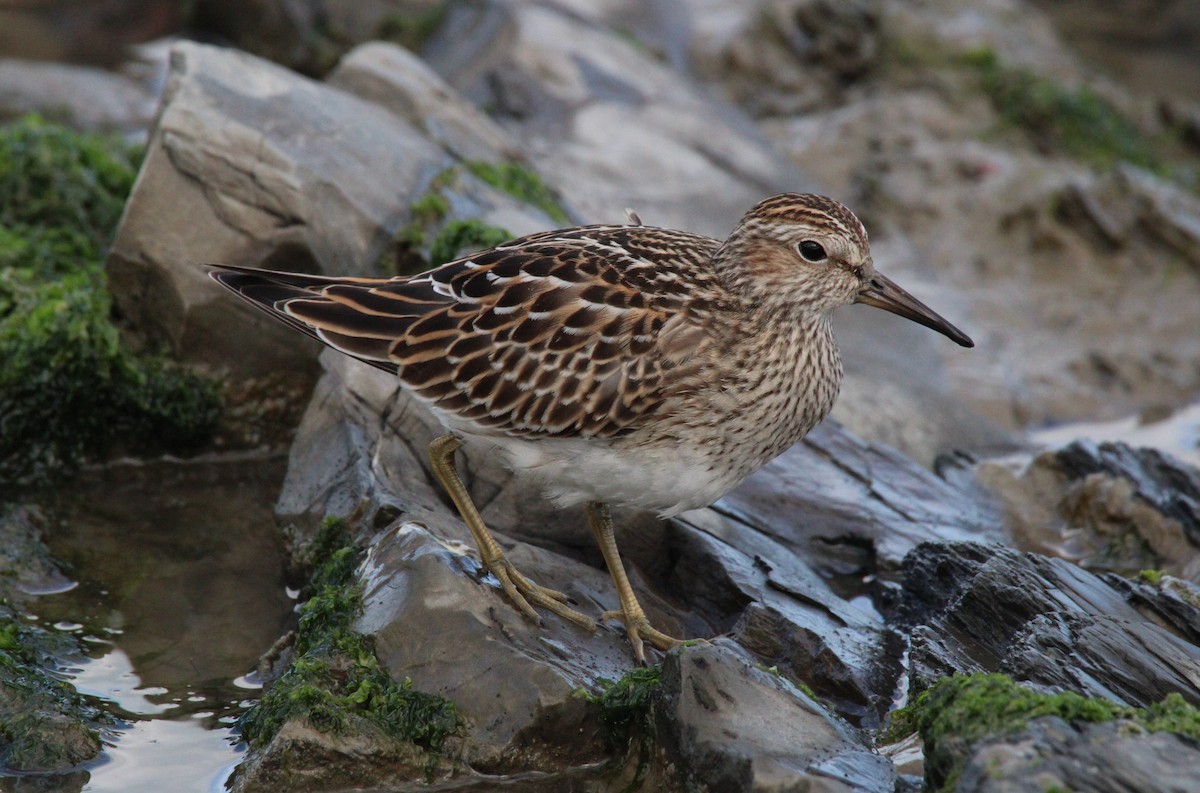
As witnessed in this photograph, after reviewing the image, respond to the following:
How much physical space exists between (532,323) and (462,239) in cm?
223

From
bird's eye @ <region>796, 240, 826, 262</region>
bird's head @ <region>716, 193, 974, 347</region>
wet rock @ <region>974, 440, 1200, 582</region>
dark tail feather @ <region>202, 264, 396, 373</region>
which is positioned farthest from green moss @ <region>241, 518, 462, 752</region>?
wet rock @ <region>974, 440, 1200, 582</region>

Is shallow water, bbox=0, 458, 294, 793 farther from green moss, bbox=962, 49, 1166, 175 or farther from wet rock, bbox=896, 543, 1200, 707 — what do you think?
green moss, bbox=962, 49, 1166, 175

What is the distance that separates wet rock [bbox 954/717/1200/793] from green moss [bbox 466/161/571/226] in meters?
5.87

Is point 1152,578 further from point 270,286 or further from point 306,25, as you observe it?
point 306,25

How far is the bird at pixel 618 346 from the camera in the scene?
6.16m

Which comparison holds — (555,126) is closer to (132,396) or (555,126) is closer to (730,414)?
(132,396)

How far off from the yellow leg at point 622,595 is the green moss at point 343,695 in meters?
1.16

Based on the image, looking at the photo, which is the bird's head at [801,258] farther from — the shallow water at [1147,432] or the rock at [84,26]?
the rock at [84,26]

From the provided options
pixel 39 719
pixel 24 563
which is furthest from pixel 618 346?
pixel 24 563

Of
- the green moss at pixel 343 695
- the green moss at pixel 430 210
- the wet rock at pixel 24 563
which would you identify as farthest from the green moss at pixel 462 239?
the wet rock at pixel 24 563

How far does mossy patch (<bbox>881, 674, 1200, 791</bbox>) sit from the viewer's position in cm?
482

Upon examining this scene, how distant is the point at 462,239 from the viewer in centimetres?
842

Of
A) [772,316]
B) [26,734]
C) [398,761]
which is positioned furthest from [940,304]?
[26,734]

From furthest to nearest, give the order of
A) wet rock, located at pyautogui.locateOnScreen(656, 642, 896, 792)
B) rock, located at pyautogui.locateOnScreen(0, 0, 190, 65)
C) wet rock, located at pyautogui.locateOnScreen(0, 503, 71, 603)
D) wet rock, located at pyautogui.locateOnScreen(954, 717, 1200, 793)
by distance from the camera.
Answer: rock, located at pyautogui.locateOnScreen(0, 0, 190, 65)
wet rock, located at pyautogui.locateOnScreen(0, 503, 71, 603)
wet rock, located at pyautogui.locateOnScreen(656, 642, 896, 792)
wet rock, located at pyautogui.locateOnScreen(954, 717, 1200, 793)
